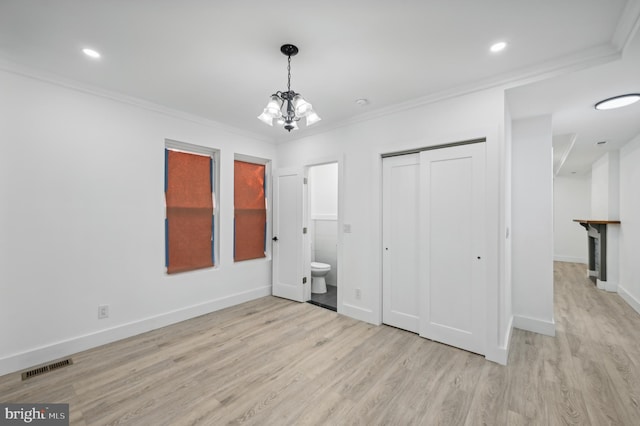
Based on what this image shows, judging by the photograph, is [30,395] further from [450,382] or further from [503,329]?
[503,329]

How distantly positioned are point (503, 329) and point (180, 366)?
118 inches

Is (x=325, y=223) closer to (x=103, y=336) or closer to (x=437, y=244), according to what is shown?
(x=437, y=244)

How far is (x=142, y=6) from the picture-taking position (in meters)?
1.72

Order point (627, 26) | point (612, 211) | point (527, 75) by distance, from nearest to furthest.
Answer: point (627, 26) → point (527, 75) → point (612, 211)

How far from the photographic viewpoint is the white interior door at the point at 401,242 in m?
3.11

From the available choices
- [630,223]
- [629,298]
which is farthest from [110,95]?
[629,298]

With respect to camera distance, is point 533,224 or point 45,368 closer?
point 45,368

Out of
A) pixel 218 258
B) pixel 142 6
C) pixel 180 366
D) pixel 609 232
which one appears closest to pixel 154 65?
pixel 142 6

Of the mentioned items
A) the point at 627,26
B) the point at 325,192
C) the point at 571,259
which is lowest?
the point at 571,259

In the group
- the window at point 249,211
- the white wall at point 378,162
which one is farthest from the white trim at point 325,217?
the white wall at point 378,162

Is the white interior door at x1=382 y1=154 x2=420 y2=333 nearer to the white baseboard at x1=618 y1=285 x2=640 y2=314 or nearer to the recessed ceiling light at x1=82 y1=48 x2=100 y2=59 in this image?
the recessed ceiling light at x1=82 y1=48 x2=100 y2=59

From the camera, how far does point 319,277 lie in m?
4.67

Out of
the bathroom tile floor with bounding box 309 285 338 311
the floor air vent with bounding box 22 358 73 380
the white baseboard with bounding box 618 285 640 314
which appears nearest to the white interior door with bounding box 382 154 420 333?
the bathroom tile floor with bounding box 309 285 338 311

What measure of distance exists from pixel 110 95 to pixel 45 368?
2.71 metres
